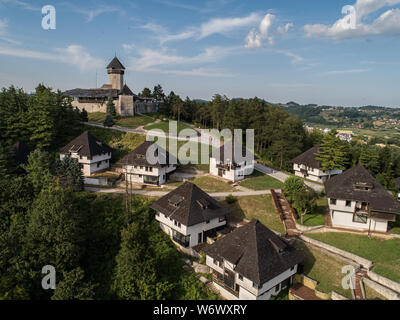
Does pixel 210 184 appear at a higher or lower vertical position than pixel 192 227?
higher

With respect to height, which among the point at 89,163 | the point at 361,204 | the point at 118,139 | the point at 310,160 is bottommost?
the point at 361,204

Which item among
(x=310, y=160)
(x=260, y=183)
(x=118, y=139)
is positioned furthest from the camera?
(x=118, y=139)

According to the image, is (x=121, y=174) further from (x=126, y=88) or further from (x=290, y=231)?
(x=126, y=88)

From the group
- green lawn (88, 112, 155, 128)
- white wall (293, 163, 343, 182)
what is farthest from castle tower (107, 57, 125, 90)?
white wall (293, 163, 343, 182)

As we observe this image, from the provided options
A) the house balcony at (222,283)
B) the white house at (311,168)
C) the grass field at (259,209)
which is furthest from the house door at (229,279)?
the white house at (311,168)

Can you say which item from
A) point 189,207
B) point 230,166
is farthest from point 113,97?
point 189,207

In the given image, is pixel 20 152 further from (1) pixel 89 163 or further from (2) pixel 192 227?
(2) pixel 192 227
